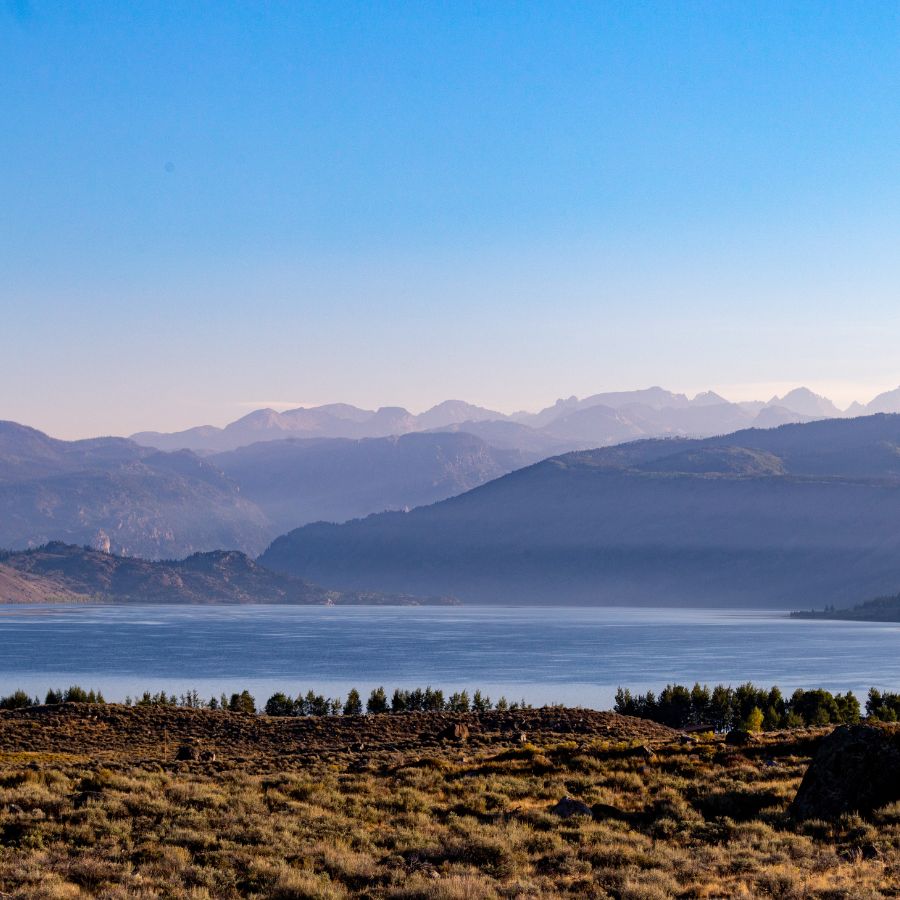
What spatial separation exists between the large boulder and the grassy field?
0.90 meters

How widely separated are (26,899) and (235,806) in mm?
9538

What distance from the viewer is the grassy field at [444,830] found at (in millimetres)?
23859

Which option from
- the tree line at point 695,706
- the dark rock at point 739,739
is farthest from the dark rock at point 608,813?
the tree line at point 695,706

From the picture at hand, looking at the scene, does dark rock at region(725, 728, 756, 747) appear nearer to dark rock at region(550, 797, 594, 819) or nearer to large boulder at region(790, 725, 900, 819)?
large boulder at region(790, 725, 900, 819)

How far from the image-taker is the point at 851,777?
31.0m

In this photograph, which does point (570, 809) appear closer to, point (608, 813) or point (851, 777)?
point (608, 813)

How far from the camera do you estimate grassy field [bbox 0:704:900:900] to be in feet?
78.3

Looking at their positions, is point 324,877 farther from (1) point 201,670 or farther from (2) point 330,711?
(1) point 201,670

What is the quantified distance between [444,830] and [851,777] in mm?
10319

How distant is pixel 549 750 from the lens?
46.2 meters

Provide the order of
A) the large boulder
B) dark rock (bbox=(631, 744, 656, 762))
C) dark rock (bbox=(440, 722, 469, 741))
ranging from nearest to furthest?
the large boulder < dark rock (bbox=(631, 744, 656, 762)) < dark rock (bbox=(440, 722, 469, 741))

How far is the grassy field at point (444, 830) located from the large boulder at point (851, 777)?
90cm

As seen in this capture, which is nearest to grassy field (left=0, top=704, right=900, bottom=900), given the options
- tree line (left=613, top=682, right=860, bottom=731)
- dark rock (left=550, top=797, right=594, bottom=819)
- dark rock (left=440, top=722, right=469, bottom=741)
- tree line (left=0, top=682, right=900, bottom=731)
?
dark rock (left=550, top=797, right=594, bottom=819)

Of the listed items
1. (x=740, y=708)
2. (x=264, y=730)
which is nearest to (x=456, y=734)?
(x=264, y=730)
